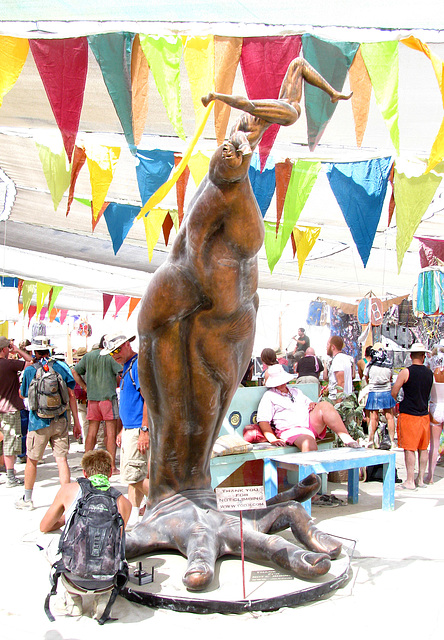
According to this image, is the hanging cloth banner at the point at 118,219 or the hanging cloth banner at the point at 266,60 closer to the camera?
the hanging cloth banner at the point at 266,60

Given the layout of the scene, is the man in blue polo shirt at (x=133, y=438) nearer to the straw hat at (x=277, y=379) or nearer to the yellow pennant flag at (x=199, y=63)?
the straw hat at (x=277, y=379)

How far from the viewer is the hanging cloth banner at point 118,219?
8.12 metres

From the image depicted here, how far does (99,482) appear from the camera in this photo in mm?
3080

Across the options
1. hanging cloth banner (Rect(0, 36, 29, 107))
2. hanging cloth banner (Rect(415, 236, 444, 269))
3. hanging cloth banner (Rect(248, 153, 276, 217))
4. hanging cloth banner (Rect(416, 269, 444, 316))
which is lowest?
hanging cloth banner (Rect(416, 269, 444, 316))

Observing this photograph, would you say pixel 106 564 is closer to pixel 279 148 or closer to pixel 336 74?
pixel 336 74

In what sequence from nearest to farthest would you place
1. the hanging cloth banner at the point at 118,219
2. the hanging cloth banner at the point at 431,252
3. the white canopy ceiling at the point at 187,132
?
the white canopy ceiling at the point at 187,132 < the hanging cloth banner at the point at 118,219 < the hanging cloth banner at the point at 431,252

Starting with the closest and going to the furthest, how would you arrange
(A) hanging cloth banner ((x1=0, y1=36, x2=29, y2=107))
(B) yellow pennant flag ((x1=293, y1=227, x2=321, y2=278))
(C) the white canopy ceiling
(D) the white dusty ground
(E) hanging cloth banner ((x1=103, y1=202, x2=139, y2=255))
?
(D) the white dusty ground
(C) the white canopy ceiling
(A) hanging cloth banner ((x1=0, y1=36, x2=29, y2=107))
(E) hanging cloth banner ((x1=103, y1=202, x2=139, y2=255))
(B) yellow pennant flag ((x1=293, y1=227, x2=321, y2=278))

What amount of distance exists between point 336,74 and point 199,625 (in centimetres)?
373

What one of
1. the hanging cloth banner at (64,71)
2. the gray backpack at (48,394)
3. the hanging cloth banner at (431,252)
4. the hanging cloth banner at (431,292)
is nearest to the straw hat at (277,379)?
the gray backpack at (48,394)

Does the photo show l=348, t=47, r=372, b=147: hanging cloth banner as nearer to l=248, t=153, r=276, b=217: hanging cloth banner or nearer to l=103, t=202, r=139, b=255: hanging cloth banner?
l=248, t=153, r=276, b=217: hanging cloth banner

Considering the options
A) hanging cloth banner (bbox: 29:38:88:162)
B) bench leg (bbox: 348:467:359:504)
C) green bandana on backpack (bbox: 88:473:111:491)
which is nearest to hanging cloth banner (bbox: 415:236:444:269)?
bench leg (bbox: 348:467:359:504)

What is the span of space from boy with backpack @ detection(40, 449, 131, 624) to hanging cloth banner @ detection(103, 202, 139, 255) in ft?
18.3

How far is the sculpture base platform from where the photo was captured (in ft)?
9.39

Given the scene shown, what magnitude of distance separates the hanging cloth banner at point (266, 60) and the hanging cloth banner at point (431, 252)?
5.55 meters
